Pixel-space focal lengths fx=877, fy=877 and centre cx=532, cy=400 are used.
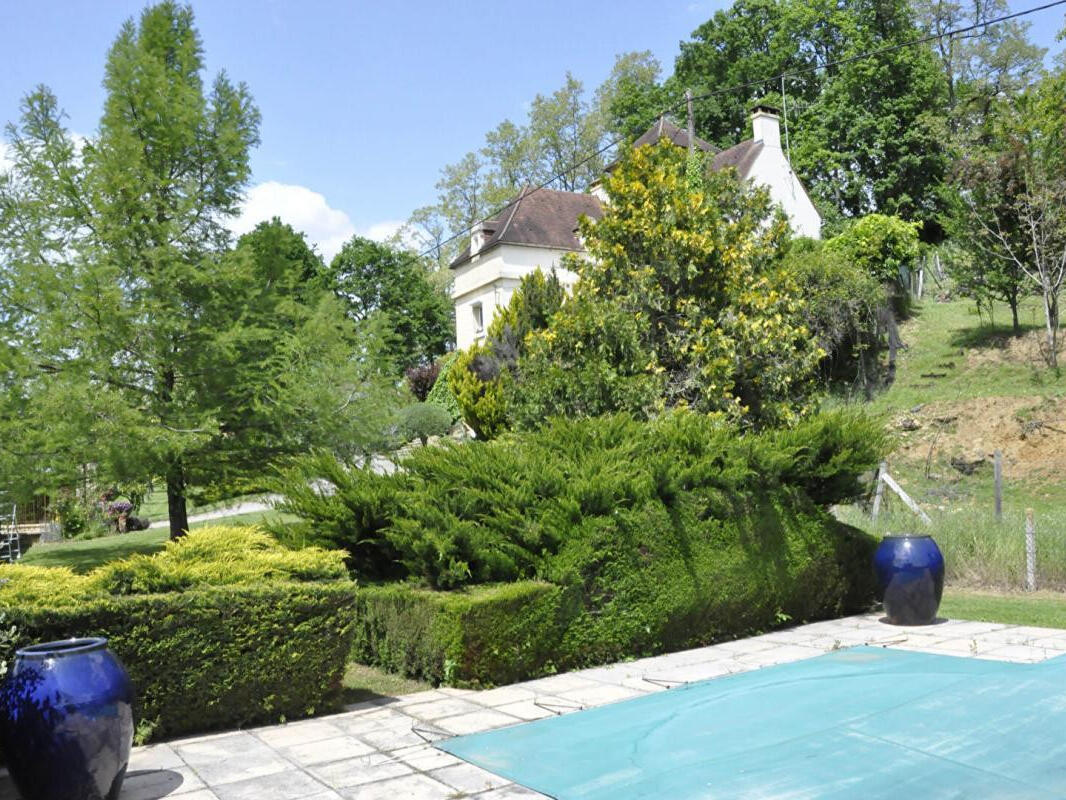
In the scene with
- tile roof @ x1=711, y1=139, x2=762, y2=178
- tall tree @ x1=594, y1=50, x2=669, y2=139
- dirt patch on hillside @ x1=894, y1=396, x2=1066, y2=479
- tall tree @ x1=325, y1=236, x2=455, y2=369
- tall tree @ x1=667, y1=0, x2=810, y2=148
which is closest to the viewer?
dirt patch on hillside @ x1=894, y1=396, x2=1066, y2=479

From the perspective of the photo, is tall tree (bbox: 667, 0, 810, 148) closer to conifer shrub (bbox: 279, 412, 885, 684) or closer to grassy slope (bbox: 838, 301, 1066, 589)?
grassy slope (bbox: 838, 301, 1066, 589)

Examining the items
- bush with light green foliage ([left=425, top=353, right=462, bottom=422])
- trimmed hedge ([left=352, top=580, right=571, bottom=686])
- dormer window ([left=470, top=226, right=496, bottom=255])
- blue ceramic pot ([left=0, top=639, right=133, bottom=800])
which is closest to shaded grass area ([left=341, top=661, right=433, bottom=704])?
trimmed hedge ([left=352, top=580, right=571, bottom=686])

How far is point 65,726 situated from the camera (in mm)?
4336

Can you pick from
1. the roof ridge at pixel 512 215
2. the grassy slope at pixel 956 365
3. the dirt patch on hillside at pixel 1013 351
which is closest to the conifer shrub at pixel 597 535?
the grassy slope at pixel 956 365

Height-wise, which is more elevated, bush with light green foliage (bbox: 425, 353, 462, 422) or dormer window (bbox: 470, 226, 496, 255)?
dormer window (bbox: 470, 226, 496, 255)

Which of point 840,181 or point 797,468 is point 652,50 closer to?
point 840,181

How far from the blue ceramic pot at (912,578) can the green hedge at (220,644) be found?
5.71 meters

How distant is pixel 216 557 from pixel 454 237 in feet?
150

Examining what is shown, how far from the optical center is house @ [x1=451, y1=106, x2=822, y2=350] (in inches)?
1308

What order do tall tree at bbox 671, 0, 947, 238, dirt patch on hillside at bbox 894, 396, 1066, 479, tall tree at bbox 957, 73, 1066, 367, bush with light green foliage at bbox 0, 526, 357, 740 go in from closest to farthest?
bush with light green foliage at bbox 0, 526, 357, 740 < dirt patch on hillside at bbox 894, 396, 1066, 479 < tall tree at bbox 957, 73, 1066, 367 < tall tree at bbox 671, 0, 947, 238

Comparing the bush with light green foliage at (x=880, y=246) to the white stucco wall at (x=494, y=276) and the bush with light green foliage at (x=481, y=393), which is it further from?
the bush with light green foliage at (x=481, y=393)

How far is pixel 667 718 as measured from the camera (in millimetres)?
5812

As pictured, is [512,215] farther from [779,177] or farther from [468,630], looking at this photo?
[468,630]

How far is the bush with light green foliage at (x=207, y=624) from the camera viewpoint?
212 inches
